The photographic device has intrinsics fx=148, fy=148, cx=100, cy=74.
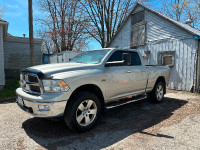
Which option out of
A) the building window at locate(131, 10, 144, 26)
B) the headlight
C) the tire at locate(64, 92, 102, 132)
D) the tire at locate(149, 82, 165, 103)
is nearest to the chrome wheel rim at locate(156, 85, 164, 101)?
the tire at locate(149, 82, 165, 103)

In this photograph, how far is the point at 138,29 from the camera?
428 inches

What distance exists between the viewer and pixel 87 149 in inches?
104

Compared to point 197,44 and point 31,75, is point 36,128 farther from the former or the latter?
point 197,44

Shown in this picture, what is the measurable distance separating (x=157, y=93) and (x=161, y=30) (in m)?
5.31

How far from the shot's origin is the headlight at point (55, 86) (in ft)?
9.31

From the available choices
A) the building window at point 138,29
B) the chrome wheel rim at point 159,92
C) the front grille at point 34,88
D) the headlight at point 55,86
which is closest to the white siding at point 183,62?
the building window at point 138,29

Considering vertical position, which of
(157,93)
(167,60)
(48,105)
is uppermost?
(167,60)

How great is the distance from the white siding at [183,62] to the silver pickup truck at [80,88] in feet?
16.1

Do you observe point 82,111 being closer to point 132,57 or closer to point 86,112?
point 86,112

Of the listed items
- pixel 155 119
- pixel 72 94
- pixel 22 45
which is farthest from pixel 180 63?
pixel 22 45

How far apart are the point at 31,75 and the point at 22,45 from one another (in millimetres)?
13952

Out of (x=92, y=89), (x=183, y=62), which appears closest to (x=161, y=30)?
(x=183, y=62)

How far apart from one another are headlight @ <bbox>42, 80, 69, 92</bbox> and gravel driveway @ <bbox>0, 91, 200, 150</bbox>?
1.01m

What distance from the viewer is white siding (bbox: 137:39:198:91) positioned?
25.5 feet
